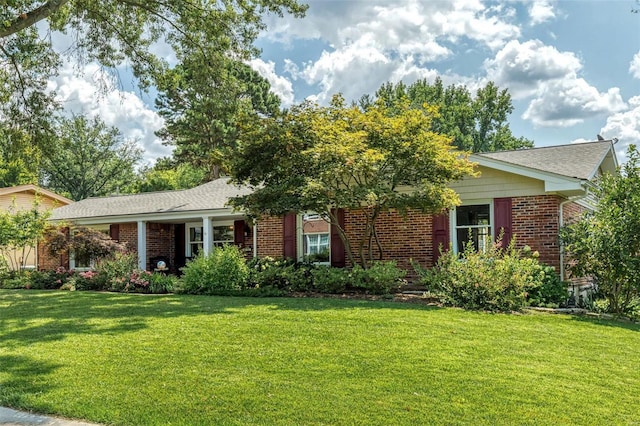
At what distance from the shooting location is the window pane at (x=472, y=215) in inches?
468

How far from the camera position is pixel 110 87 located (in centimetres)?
1305

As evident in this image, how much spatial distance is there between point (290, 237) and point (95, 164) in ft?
104

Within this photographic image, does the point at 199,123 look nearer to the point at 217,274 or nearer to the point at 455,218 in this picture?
the point at 217,274

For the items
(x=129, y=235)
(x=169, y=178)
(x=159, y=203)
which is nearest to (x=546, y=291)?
(x=159, y=203)

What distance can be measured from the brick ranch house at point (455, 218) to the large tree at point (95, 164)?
24.0 meters

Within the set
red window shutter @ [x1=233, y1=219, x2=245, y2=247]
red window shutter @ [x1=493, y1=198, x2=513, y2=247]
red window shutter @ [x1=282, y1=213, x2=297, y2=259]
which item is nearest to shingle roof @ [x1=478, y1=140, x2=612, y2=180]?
red window shutter @ [x1=493, y1=198, x2=513, y2=247]

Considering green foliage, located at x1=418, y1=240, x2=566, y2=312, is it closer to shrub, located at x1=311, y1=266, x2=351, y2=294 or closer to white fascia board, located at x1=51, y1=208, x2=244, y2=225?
shrub, located at x1=311, y1=266, x2=351, y2=294

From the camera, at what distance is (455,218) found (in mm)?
12117

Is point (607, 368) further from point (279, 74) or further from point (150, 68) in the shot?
point (279, 74)

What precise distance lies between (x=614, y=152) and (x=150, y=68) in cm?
1302

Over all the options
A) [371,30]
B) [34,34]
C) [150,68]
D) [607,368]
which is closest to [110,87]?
[150,68]

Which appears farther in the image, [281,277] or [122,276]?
[122,276]

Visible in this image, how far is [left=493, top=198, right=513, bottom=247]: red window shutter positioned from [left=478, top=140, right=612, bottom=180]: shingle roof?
0.99m

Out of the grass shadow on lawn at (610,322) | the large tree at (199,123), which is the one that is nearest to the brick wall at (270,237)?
the grass shadow on lawn at (610,322)
